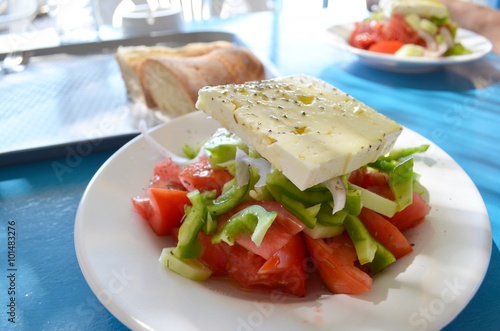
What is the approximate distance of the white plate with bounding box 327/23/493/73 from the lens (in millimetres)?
1990

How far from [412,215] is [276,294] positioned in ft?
1.12

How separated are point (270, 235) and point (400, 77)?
1.52 meters

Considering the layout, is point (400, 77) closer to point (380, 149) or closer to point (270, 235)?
point (380, 149)

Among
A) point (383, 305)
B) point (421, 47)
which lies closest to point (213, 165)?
point (383, 305)

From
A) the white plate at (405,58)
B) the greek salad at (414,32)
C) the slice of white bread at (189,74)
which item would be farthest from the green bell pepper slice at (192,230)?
the greek salad at (414,32)

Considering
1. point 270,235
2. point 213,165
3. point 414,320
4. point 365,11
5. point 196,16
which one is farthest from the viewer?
point 196,16

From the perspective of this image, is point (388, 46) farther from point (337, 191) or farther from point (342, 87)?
point (337, 191)

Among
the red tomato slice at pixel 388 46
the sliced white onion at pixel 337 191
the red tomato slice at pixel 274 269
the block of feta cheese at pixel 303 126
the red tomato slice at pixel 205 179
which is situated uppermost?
the block of feta cheese at pixel 303 126

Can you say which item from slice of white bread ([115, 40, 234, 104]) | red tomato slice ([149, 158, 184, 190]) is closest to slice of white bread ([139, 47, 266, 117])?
slice of white bread ([115, 40, 234, 104])

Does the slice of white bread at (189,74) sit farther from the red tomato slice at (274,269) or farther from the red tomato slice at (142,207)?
the red tomato slice at (274,269)

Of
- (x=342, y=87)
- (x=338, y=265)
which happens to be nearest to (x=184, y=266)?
(x=338, y=265)

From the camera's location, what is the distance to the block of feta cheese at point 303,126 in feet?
2.87

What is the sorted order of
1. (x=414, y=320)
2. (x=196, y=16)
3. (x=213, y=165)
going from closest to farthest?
(x=414, y=320), (x=213, y=165), (x=196, y=16)

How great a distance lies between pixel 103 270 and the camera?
81cm
